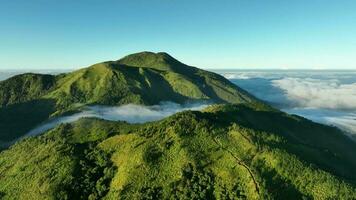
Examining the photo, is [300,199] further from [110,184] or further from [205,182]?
[110,184]

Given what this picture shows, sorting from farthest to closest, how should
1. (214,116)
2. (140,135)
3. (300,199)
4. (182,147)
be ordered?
(214,116) → (140,135) → (182,147) → (300,199)

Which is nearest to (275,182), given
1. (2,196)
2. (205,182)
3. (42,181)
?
(205,182)

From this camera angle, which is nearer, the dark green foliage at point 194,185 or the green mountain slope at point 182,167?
the dark green foliage at point 194,185

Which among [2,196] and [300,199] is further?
[2,196]

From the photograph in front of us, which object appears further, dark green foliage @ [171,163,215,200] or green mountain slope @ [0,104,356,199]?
green mountain slope @ [0,104,356,199]

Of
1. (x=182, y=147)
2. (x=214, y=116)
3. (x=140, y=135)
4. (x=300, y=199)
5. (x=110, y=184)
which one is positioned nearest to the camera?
(x=300, y=199)

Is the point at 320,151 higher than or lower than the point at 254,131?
lower

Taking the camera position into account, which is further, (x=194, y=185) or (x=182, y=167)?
(x=182, y=167)

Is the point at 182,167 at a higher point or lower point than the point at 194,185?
higher
